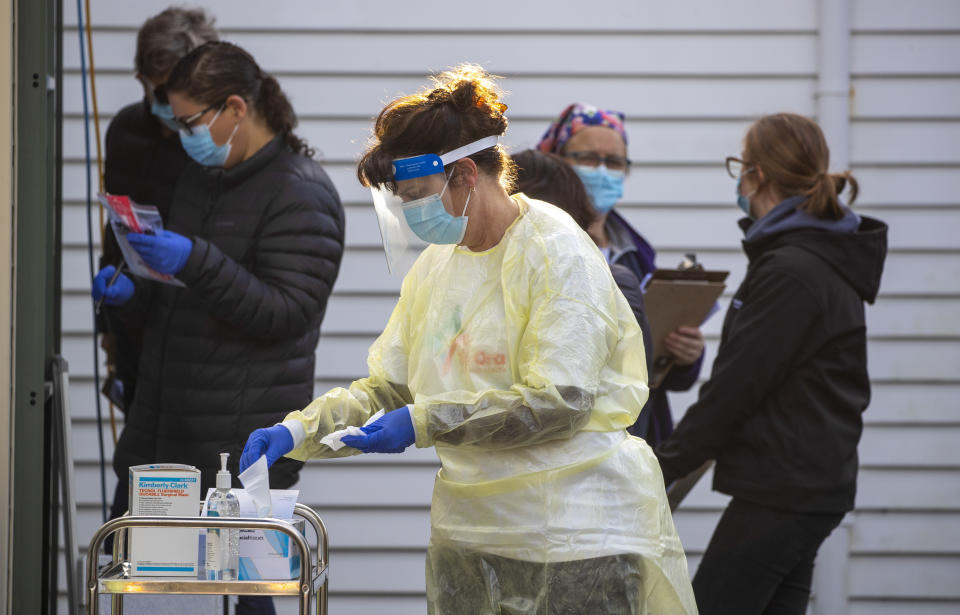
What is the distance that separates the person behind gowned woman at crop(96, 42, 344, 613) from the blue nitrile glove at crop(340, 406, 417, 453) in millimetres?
1002

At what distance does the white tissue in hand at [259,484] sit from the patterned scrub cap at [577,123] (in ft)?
5.59

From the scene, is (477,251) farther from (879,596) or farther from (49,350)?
(879,596)

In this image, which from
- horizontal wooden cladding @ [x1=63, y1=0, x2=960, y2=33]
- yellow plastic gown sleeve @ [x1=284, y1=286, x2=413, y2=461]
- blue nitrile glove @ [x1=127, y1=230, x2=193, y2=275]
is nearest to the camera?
yellow plastic gown sleeve @ [x1=284, y1=286, x2=413, y2=461]

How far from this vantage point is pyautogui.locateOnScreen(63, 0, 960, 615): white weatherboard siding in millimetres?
4105

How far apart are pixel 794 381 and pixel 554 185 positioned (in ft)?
2.74

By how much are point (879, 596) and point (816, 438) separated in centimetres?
175

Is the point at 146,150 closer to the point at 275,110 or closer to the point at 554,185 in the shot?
the point at 275,110

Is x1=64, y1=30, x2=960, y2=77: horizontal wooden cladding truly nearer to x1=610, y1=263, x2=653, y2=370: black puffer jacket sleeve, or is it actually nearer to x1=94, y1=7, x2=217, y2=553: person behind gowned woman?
x1=94, y1=7, x2=217, y2=553: person behind gowned woman

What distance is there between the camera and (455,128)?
2.00m

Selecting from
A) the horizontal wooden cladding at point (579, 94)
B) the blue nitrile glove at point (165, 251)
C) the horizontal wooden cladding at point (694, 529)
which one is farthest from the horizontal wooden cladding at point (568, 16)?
the horizontal wooden cladding at point (694, 529)

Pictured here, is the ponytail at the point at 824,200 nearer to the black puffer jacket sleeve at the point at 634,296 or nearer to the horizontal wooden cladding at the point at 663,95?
the black puffer jacket sleeve at the point at 634,296

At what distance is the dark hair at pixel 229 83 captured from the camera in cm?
293

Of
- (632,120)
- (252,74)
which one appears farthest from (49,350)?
(632,120)

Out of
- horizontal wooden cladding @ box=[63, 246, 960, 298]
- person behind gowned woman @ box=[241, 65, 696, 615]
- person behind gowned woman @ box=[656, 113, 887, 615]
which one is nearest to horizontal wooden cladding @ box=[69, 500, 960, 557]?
horizontal wooden cladding @ box=[63, 246, 960, 298]
